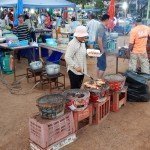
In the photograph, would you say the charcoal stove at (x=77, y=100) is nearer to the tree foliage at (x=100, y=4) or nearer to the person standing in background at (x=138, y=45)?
the person standing in background at (x=138, y=45)

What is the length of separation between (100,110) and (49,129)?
4.66 feet

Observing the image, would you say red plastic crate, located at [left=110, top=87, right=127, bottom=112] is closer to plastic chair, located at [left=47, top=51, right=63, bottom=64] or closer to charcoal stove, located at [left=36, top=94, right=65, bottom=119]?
charcoal stove, located at [left=36, top=94, right=65, bottom=119]

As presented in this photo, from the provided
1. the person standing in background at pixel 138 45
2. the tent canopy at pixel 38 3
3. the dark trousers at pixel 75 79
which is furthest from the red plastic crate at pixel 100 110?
the tent canopy at pixel 38 3

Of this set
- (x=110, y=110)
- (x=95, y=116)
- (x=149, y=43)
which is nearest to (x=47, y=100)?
(x=95, y=116)

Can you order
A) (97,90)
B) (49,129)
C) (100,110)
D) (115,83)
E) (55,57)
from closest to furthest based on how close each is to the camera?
(49,129)
(97,90)
(100,110)
(115,83)
(55,57)

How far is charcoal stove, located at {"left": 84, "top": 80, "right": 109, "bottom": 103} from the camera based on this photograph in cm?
494

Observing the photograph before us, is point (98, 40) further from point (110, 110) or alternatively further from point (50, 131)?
point (50, 131)

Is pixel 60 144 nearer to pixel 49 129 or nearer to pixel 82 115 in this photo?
pixel 49 129

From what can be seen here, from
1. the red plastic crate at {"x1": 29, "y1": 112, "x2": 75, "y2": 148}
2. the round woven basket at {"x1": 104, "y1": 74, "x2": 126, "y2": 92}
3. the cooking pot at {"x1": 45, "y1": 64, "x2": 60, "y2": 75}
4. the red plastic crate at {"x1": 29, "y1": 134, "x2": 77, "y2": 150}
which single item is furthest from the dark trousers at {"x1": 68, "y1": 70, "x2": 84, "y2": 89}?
the cooking pot at {"x1": 45, "y1": 64, "x2": 60, "y2": 75}

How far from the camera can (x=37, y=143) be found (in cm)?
418

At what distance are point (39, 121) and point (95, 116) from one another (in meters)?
1.44

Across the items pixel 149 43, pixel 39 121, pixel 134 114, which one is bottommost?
pixel 134 114

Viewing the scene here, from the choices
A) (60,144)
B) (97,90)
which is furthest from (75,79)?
(60,144)

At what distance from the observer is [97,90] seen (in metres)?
4.95
